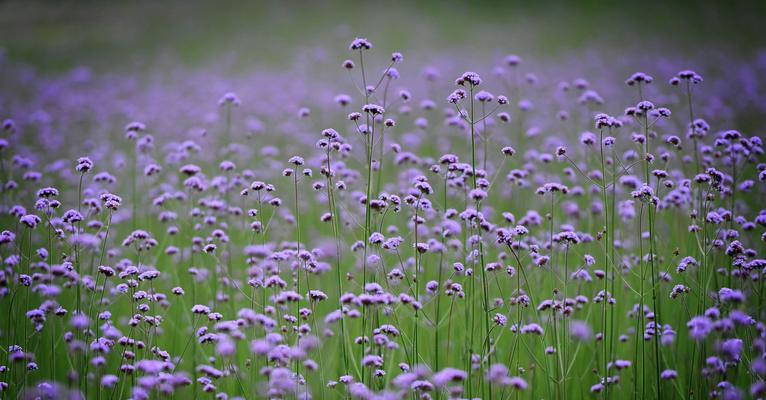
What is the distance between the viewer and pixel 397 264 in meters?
6.61

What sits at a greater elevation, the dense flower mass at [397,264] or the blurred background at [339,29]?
the blurred background at [339,29]

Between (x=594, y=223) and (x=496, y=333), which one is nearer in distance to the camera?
(x=496, y=333)

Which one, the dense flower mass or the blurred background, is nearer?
the dense flower mass

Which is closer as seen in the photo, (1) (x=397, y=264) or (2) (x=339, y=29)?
(1) (x=397, y=264)

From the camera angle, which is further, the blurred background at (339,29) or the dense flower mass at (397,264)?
the blurred background at (339,29)

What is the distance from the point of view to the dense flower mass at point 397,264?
3.83m

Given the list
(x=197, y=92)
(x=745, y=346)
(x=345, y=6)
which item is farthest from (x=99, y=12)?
(x=745, y=346)

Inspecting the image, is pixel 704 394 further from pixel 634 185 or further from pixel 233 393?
pixel 233 393

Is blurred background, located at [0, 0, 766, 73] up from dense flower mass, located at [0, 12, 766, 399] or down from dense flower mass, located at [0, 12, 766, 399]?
up

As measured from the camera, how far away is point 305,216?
27.3 ft

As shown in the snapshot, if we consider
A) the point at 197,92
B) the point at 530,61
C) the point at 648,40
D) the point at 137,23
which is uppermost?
Answer: the point at 137,23

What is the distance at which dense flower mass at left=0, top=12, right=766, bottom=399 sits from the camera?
3.83 m

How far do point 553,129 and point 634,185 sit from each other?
6937 mm

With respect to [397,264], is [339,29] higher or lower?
higher
